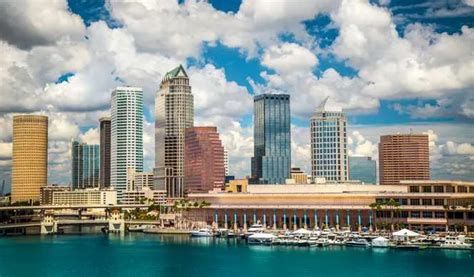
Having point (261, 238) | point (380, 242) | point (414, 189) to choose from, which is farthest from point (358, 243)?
point (414, 189)

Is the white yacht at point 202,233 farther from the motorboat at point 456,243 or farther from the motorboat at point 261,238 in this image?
the motorboat at point 456,243

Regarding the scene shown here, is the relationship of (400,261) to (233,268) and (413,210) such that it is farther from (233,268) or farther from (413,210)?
(413,210)

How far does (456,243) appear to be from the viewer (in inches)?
5335

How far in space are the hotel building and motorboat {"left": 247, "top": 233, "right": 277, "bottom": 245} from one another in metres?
20.1

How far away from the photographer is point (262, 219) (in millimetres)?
185625

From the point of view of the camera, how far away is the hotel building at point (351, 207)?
15675 cm

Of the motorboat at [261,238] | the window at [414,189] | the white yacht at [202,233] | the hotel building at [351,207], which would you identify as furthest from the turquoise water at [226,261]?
the window at [414,189]

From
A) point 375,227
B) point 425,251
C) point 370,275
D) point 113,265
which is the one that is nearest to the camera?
point 370,275

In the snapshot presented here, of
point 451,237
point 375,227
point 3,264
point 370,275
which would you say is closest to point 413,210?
point 375,227

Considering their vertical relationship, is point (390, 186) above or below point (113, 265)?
above

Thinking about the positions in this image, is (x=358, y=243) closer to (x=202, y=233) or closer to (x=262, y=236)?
(x=262, y=236)

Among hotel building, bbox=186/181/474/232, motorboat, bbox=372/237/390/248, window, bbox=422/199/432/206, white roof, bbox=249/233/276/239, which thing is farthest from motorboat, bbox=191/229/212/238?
window, bbox=422/199/432/206

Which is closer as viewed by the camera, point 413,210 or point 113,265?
point 113,265

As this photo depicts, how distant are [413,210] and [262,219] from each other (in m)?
42.4
